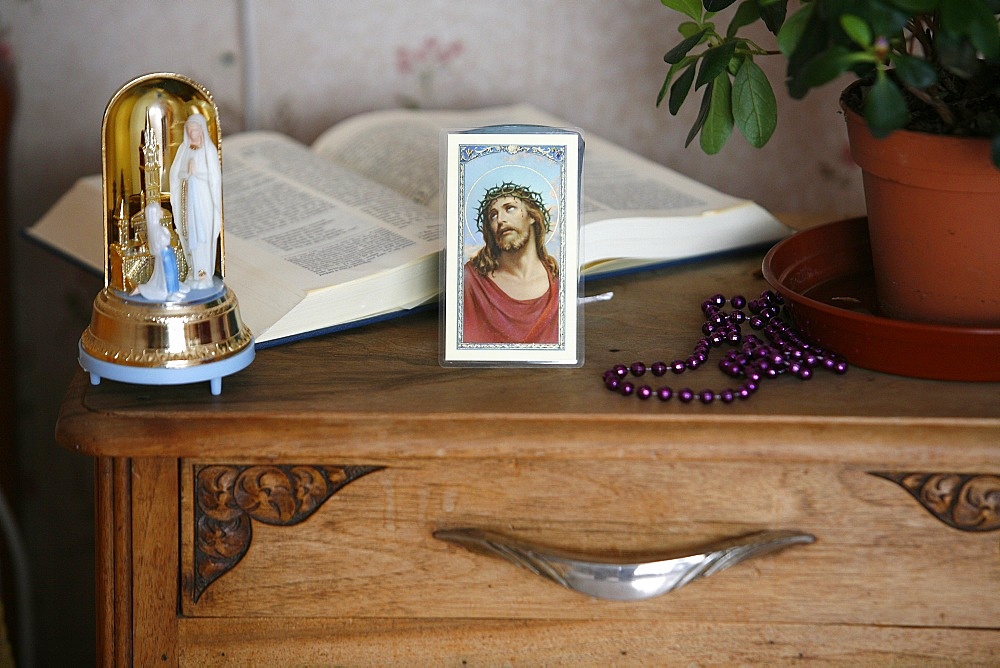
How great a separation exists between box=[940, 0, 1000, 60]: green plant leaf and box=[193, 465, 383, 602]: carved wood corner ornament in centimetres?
42

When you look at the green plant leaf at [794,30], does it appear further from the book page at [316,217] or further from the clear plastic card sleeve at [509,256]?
the book page at [316,217]

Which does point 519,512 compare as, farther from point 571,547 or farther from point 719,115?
point 719,115

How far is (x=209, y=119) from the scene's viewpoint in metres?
0.64

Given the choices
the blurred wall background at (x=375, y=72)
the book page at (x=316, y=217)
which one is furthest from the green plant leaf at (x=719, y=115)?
the blurred wall background at (x=375, y=72)

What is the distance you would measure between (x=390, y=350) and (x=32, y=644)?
2.79 feet

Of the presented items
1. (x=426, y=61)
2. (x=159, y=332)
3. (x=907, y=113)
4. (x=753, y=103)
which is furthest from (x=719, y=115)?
(x=426, y=61)

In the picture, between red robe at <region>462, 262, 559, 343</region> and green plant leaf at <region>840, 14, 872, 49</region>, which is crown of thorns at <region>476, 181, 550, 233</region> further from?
green plant leaf at <region>840, 14, 872, 49</region>

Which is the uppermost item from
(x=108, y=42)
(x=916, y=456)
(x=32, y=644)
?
(x=108, y=42)

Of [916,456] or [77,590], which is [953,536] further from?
[77,590]

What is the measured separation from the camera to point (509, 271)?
70 centimetres

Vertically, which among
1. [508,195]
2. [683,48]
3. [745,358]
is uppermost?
[683,48]

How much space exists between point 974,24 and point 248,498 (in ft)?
1.67

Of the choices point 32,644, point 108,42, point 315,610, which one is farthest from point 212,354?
point 32,644

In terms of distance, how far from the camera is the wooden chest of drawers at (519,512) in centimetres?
62
